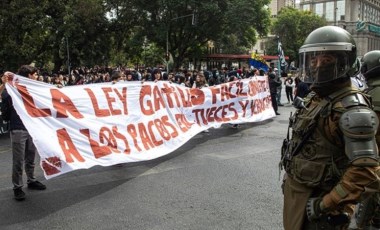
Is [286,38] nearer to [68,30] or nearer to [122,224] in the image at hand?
[68,30]

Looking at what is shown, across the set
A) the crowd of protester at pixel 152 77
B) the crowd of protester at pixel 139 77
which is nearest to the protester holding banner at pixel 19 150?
the crowd of protester at pixel 152 77

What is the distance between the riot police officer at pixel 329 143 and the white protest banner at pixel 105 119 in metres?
3.82

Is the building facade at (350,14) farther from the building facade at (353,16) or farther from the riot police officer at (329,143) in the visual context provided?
the riot police officer at (329,143)

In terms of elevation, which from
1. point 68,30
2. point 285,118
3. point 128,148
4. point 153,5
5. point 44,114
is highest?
point 153,5

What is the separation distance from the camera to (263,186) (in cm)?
599

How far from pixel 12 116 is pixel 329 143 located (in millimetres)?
4568

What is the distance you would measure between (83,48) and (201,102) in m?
24.9

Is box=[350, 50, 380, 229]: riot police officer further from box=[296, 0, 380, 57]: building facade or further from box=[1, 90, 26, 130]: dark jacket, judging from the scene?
box=[296, 0, 380, 57]: building facade

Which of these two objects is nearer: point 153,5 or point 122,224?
point 122,224

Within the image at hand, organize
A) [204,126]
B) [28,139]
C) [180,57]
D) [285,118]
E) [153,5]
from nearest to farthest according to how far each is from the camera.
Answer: [28,139] → [204,126] → [285,118] → [153,5] → [180,57]

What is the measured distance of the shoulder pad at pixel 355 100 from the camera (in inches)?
85.8

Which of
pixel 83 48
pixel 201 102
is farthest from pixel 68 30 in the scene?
pixel 201 102

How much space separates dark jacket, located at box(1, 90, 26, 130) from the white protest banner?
0.08 m

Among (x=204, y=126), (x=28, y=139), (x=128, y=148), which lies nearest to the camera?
(x=28, y=139)
